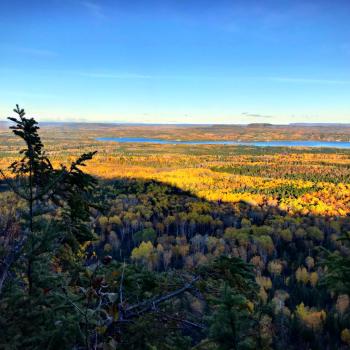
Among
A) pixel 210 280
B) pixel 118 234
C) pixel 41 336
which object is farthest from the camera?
pixel 118 234

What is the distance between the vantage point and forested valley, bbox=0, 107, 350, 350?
742 centimetres

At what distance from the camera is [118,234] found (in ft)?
433

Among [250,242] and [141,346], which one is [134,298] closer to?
[141,346]

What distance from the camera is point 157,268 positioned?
99375 mm

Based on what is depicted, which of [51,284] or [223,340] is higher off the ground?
[51,284]

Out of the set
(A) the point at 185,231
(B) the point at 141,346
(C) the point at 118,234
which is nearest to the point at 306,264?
(A) the point at 185,231

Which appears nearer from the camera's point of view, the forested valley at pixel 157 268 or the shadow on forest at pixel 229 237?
the forested valley at pixel 157 268

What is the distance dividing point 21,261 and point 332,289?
11.2 m

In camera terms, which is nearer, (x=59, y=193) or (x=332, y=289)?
(x=59, y=193)

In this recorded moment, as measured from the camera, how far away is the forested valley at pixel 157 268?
7.42 m

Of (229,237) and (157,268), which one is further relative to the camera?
(229,237)

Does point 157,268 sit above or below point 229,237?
below

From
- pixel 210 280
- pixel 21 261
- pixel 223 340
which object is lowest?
pixel 223 340

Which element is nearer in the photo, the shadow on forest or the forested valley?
the forested valley
